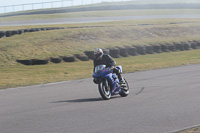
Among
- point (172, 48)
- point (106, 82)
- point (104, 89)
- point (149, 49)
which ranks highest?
point (106, 82)

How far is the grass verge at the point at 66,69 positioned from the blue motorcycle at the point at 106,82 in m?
5.38

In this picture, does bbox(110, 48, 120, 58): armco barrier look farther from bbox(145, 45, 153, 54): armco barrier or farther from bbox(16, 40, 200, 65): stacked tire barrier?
bbox(145, 45, 153, 54): armco barrier

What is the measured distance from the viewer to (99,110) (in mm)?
7855

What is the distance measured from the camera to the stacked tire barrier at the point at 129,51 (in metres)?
20.9

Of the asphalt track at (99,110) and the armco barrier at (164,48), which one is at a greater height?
the asphalt track at (99,110)

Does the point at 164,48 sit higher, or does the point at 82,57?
the point at 82,57

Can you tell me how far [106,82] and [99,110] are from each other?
1.71 m

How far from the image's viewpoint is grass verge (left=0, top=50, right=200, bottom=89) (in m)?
15.5

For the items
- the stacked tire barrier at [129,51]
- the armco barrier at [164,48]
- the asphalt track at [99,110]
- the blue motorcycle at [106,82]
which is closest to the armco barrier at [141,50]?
the stacked tire barrier at [129,51]

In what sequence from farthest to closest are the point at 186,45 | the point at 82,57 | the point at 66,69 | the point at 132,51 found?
the point at 186,45 → the point at 132,51 → the point at 82,57 → the point at 66,69

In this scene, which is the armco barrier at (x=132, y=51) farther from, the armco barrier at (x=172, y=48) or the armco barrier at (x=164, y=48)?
the armco barrier at (x=172, y=48)

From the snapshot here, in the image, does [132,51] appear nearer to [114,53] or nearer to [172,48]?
[114,53]

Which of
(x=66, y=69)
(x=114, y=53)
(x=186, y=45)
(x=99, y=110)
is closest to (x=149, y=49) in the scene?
(x=114, y=53)

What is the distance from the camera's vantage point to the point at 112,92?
9.70 metres
